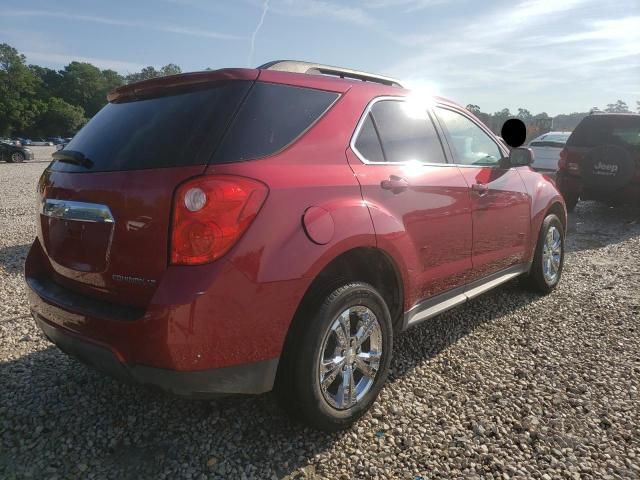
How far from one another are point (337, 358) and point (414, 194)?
3.37 ft

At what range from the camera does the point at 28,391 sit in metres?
2.81

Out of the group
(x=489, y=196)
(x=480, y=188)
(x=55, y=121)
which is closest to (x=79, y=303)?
(x=480, y=188)

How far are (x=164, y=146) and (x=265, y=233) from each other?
0.59m

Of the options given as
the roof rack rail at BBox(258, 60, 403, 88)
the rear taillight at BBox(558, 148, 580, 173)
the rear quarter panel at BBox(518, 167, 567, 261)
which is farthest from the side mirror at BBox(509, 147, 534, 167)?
the rear taillight at BBox(558, 148, 580, 173)

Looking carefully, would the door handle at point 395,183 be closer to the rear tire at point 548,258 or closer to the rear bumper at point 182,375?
the rear bumper at point 182,375

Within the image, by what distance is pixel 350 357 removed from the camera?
96.1 inches

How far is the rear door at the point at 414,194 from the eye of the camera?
256cm

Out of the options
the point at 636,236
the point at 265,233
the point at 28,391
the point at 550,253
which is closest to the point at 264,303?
the point at 265,233

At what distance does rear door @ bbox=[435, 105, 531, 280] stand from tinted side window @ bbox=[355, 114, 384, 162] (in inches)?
33.3

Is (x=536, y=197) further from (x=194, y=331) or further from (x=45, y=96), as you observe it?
(x=45, y=96)

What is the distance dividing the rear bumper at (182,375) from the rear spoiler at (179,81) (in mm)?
1222

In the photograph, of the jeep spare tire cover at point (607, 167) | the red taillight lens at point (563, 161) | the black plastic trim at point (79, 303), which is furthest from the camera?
the red taillight lens at point (563, 161)

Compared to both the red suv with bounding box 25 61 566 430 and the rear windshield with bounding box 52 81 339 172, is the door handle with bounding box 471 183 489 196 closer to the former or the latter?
the red suv with bounding box 25 61 566 430

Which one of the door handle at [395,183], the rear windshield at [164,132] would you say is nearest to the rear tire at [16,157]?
the rear windshield at [164,132]
